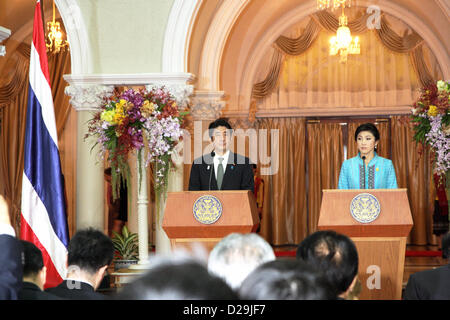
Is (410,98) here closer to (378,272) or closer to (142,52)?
(142,52)

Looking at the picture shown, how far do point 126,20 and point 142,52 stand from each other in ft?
1.48

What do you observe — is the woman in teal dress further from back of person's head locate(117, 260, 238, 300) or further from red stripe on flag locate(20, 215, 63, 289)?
back of person's head locate(117, 260, 238, 300)

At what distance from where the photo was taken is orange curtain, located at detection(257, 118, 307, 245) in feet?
43.9

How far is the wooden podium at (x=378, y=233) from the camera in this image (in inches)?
178

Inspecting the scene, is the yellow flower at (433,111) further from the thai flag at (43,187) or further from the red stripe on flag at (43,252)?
the red stripe on flag at (43,252)

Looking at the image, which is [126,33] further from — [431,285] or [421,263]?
[421,263]

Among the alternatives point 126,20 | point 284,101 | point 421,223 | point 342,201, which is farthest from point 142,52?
point 421,223

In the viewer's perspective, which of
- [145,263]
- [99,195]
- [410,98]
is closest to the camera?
[145,263]

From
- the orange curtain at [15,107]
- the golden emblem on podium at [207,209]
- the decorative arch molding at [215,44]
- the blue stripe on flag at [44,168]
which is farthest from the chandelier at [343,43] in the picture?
the blue stripe on flag at [44,168]

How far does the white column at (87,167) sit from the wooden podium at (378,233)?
3.66 meters

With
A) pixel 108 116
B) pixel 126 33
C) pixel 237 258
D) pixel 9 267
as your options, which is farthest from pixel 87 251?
pixel 126 33

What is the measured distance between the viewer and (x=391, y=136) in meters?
13.1

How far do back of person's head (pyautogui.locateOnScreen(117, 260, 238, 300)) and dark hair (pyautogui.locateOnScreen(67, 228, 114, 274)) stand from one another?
1724 millimetres

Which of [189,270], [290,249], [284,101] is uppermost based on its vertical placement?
[284,101]
